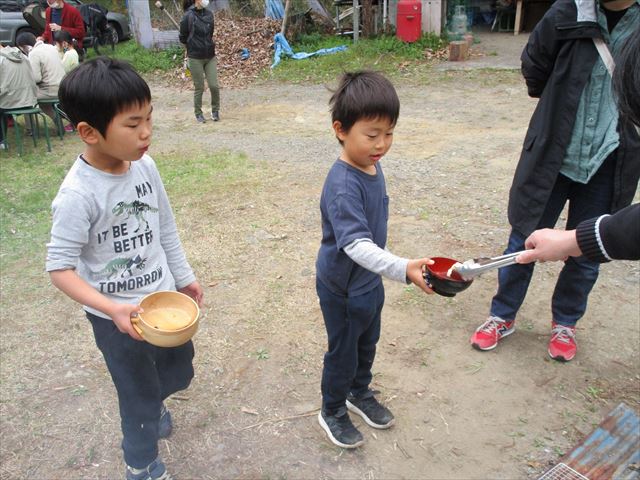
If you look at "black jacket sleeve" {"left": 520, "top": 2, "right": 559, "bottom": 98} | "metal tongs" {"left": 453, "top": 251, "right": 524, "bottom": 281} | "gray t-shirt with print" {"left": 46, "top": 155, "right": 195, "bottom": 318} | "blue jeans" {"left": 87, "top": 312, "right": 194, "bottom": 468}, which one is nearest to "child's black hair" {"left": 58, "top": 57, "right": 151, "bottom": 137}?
"gray t-shirt with print" {"left": 46, "top": 155, "right": 195, "bottom": 318}

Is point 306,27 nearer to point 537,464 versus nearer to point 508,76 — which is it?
point 508,76

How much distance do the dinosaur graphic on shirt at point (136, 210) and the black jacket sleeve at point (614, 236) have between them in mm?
1449

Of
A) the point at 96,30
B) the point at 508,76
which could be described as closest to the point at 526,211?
the point at 508,76

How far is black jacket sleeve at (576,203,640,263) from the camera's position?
1697mm

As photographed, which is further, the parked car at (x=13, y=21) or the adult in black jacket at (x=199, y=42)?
the parked car at (x=13, y=21)

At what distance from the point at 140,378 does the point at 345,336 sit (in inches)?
29.6

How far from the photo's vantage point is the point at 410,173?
5371 millimetres

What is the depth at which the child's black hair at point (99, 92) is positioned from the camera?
1.67 meters

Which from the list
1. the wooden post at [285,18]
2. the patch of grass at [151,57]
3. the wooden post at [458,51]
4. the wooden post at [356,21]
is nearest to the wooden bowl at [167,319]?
the wooden post at [458,51]

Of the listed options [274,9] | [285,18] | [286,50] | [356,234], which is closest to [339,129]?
[356,234]

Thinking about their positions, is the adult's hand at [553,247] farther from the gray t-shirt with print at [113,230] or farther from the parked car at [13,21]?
the parked car at [13,21]

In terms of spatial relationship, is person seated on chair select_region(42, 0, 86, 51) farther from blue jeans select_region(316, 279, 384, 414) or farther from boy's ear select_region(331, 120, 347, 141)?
blue jeans select_region(316, 279, 384, 414)

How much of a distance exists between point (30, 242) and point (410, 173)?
336 centimetres

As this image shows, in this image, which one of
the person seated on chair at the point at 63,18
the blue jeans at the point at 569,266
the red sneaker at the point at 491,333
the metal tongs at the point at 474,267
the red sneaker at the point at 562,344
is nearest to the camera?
the metal tongs at the point at 474,267
